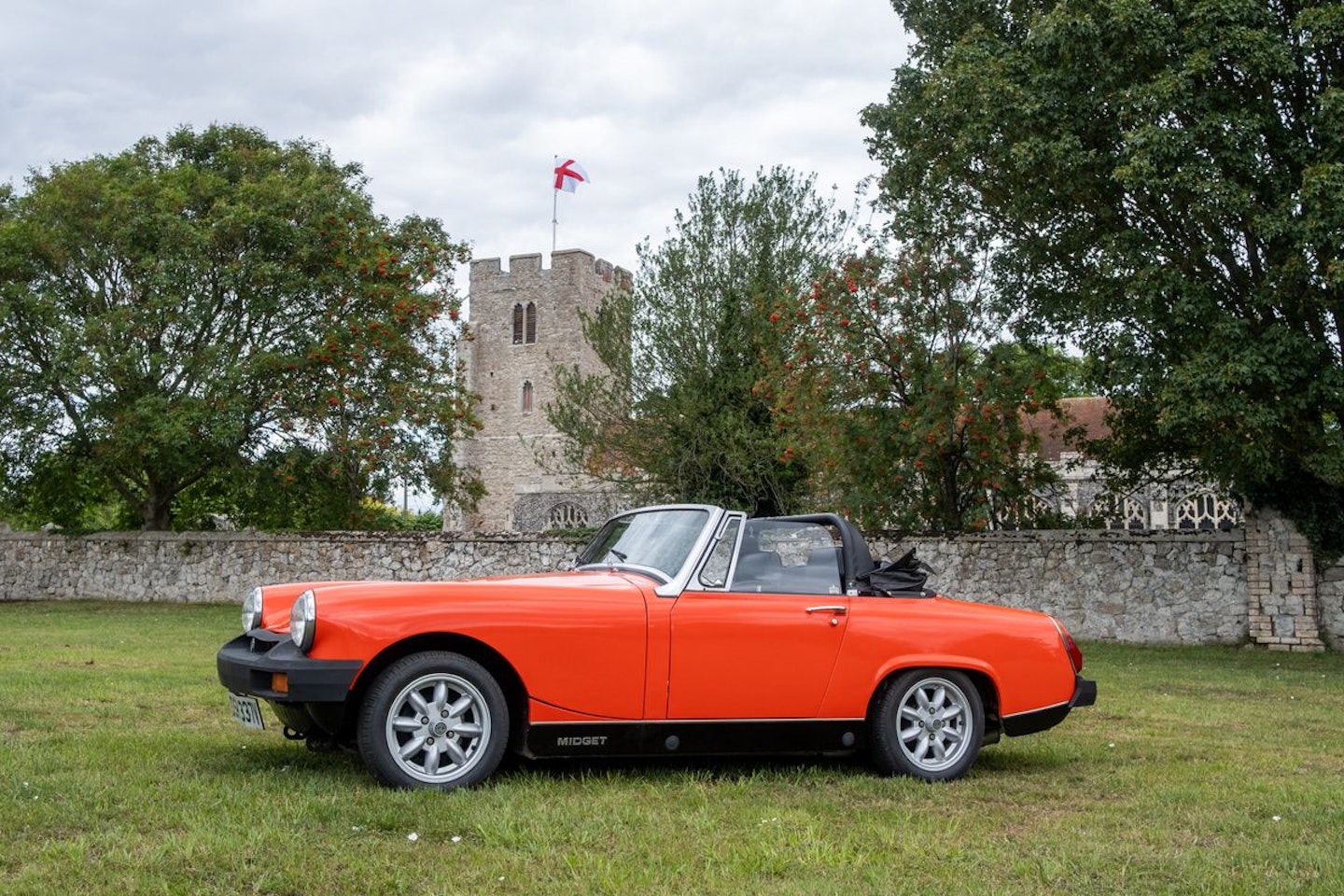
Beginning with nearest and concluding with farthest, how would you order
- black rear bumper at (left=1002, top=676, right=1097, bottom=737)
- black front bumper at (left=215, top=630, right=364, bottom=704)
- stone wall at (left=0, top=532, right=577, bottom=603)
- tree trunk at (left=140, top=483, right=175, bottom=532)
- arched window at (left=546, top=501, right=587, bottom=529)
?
black front bumper at (left=215, top=630, right=364, bottom=704), black rear bumper at (left=1002, top=676, right=1097, bottom=737), stone wall at (left=0, top=532, right=577, bottom=603), tree trunk at (left=140, top=483, right=175, bottom=532), arched window at (left=546, top=501, right=587, bottom=529)

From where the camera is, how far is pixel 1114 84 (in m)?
16.3

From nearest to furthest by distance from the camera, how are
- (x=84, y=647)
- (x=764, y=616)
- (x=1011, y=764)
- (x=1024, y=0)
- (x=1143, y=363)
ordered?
(x=764, y=616)
(x=1011, y=764)
(x=84, y=647)
(x=1143, y=363)
(x=1024, y=0)

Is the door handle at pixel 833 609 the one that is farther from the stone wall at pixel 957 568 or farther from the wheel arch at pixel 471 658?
the stone wall at pixel 957 568

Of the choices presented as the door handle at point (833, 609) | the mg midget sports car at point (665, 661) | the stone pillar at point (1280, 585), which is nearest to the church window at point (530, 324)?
the stone pillar at point (1280, 585)

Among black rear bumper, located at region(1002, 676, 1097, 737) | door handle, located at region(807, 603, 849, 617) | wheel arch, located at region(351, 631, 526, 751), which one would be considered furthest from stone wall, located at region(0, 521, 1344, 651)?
wheel arch, located at region(351, 631, 526, 751)

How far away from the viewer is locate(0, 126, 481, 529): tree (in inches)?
1074

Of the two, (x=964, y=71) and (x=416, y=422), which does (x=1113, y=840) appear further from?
(x=416, y=422)

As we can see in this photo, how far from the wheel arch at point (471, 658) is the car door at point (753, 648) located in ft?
2.49

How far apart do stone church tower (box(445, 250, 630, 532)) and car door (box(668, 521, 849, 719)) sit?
6253 cm

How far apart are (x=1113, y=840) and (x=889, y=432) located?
52.2 feet

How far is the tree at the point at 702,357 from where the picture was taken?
2656 cm

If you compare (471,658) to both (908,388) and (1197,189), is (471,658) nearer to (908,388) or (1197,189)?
(1197,189)

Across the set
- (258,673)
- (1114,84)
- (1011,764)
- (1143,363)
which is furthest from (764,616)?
(1114,84)

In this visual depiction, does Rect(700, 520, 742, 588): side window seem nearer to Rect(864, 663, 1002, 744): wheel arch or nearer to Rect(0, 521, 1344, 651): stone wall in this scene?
Rect(864, 663, 1002, 744): wheel arch
